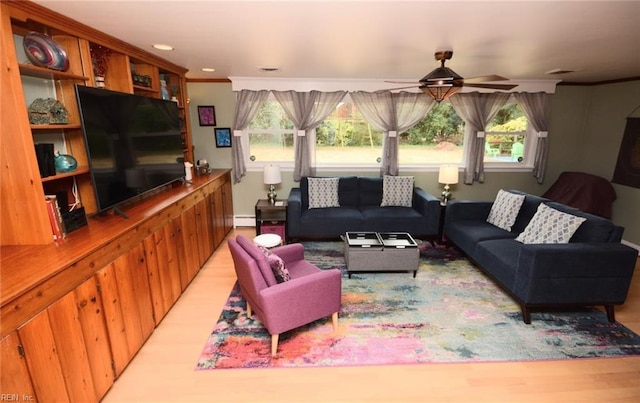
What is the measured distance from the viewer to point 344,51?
288cm

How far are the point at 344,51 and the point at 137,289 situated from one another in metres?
2.64

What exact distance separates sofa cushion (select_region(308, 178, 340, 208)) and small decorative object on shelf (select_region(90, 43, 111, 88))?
2731 mm

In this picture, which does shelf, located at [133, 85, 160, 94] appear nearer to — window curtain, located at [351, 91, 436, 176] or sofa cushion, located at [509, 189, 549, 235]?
window curtain, located at [351, 91, 436, 176]

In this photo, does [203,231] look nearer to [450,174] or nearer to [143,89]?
[143,89]

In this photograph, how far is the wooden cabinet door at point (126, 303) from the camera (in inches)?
78.6

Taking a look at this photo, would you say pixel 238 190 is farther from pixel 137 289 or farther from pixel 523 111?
pixel 523 111

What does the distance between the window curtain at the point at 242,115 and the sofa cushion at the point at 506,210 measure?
3.51 meters

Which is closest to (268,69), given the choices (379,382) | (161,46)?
(161,46)

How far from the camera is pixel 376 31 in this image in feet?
7.36

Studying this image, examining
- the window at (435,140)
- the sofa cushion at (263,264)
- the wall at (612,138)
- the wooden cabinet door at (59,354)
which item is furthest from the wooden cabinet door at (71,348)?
the wall at (612,138)

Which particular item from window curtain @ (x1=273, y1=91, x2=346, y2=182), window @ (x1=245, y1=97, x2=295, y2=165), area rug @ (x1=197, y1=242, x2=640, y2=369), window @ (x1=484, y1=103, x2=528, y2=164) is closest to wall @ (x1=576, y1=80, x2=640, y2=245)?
window @ (x1=484, y1=103, x2=528, y2=164)

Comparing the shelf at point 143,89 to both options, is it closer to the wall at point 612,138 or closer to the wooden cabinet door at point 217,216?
the wooden cabinet door at point 217,216

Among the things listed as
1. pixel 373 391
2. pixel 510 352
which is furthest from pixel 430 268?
pixel 373 391

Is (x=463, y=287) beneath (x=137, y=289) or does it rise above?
beneath
